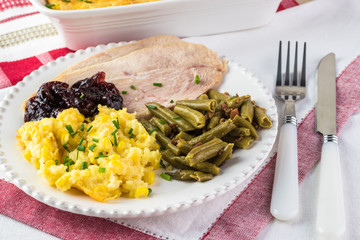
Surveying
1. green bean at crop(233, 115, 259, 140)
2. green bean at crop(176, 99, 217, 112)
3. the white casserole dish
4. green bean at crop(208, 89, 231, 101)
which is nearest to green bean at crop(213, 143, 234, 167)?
green bean at crop(233, 115, 259, 140)

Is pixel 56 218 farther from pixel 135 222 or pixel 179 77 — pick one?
pixel 179 77

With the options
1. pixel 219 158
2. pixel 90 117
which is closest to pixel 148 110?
pixel 90 117

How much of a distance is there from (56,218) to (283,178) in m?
1.51

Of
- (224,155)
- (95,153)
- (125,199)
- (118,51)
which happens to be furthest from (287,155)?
(118,51)

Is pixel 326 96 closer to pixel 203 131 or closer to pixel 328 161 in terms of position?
pixel 328 161

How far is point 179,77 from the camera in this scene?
158 inches

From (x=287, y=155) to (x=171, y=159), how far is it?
831 millimetres

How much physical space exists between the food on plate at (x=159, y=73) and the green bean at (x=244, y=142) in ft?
2.54

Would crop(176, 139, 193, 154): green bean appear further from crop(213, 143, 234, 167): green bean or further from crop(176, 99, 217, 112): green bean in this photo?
crop(176, 99, 217, 112): green bean

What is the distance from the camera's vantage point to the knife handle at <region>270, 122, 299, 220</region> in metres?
2.85

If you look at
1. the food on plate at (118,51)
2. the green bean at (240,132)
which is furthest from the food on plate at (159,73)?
the green bean at (240,132)

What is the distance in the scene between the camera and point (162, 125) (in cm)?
337

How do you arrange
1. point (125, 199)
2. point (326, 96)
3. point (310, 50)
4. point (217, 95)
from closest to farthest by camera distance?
point (125, 199)
point (217, 95)
point (326, 96)
point (310, 50)

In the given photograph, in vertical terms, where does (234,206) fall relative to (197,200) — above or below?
below
